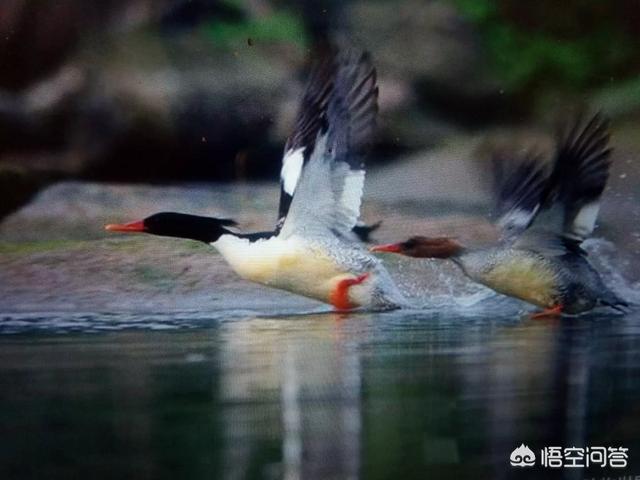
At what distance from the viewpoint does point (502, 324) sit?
7.71 feet

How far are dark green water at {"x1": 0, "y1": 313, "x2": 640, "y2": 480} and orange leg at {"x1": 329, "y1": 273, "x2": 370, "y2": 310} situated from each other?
3 cm

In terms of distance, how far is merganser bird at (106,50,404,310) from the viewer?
2.31m

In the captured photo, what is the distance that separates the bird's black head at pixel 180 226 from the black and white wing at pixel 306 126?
12 centimetres

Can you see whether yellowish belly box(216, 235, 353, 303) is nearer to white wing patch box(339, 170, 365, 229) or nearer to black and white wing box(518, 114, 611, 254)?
white wing patch box(339, 170, 365, 229)

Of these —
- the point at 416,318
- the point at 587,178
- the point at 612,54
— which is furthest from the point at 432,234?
the point at 612,54

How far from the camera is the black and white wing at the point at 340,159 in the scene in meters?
2.32

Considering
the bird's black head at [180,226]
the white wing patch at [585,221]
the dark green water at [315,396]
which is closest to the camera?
the dark green water at [315,396]

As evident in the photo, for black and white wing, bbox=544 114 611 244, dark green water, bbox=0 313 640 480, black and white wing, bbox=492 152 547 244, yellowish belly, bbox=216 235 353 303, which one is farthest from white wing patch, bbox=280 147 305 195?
black and white wing, bbox=544 114 611 244

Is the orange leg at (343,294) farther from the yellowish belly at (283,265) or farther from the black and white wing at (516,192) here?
the black and white wing at (516,192)

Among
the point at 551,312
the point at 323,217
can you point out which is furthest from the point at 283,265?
the point at 551,312

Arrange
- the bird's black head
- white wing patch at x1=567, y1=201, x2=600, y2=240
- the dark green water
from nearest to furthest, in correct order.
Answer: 1. the dark green water
2. the bird's black head
3. white wing patch at x1=567, y1=201, x2=600, y2=240

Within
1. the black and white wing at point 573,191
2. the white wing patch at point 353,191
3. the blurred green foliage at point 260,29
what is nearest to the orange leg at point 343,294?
the white wing patch at point 353,191

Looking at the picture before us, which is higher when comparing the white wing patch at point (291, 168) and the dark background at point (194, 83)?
the dark background at point (194, 83)

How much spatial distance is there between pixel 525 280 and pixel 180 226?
0.67 metres
